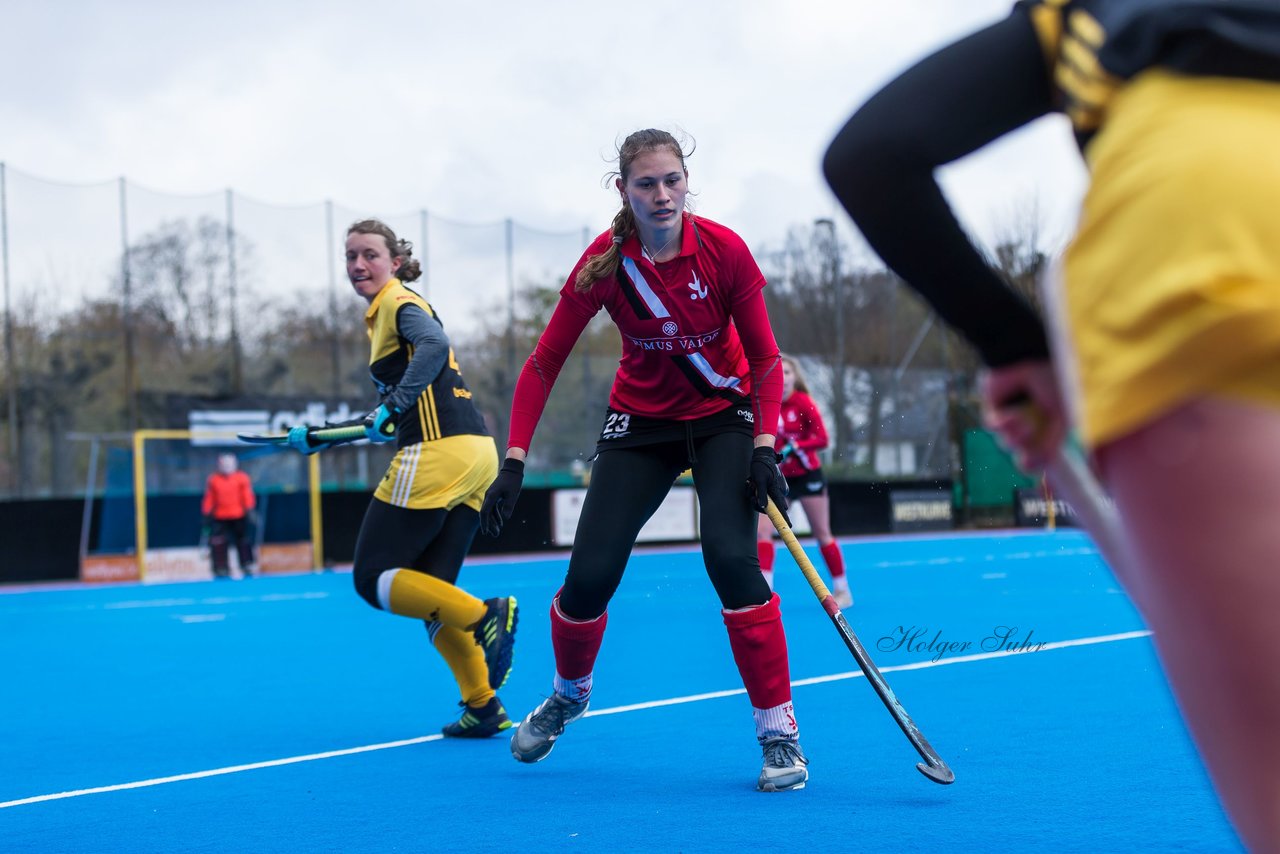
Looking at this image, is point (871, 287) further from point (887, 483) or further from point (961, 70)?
point (961, 70)

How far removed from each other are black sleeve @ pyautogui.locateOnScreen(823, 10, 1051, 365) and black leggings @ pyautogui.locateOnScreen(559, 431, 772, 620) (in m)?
2.80

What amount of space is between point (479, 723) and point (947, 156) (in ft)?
13.9

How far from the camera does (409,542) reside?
548 cm

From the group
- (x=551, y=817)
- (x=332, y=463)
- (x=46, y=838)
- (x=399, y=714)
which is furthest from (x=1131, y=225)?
(x=332, y=463)

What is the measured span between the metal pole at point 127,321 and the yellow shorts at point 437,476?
18888mm

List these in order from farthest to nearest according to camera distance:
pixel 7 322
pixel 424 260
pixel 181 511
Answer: pixel 424 260 → pixel 7 322 → pixel 181 511

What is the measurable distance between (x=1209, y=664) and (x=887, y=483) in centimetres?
2570

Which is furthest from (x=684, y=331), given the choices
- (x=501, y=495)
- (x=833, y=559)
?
(x=833, y=559)

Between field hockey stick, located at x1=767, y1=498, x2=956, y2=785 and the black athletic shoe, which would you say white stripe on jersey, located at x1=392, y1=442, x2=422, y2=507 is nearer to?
the black athletic shoe

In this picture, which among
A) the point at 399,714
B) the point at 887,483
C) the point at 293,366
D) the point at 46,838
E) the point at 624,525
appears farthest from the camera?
the point at 887,483

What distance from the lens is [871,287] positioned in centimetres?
2900

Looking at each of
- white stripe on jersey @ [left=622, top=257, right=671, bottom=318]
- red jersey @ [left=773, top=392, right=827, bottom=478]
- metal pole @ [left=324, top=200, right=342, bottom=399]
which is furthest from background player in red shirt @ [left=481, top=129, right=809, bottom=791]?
metal pole @ [left=324, top=200, right=342, bottom=399]

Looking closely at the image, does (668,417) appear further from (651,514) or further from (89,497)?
(89,497)

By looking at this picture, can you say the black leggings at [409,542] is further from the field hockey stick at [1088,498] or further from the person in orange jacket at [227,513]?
the person in orange jacket at [227,513]
